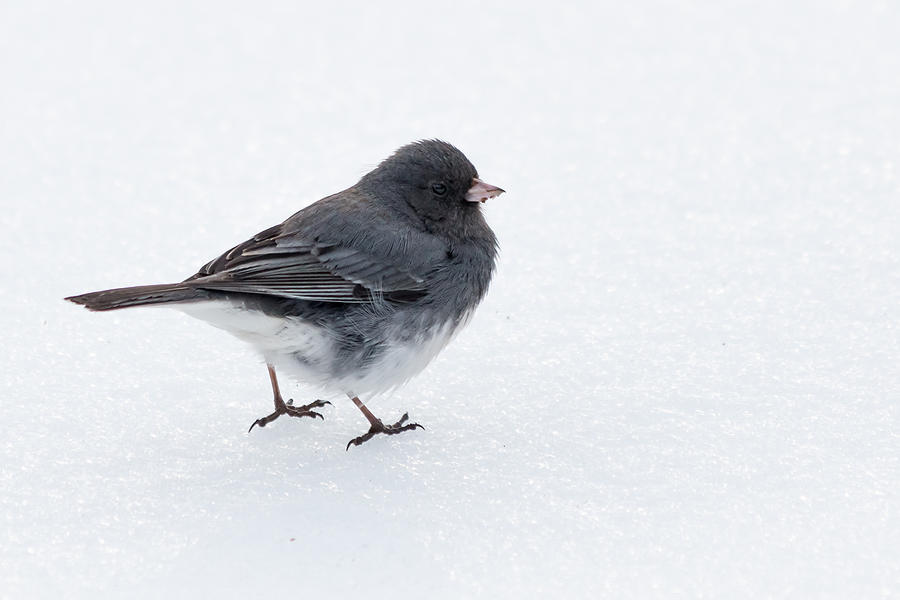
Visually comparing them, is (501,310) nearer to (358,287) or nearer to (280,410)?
(358,287)

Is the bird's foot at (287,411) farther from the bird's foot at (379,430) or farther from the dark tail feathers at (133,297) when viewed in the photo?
the dark tail feathers at (133,297)

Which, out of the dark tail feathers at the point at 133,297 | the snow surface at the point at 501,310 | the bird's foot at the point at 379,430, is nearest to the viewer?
the snow surface at the point at 501,310

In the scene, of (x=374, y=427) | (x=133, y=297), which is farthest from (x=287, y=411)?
(x=133, y=297)

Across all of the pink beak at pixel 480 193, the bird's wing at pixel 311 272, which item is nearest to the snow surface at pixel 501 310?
the bird's wing at pixel 311 272

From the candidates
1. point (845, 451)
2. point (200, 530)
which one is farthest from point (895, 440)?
point (200, 530)

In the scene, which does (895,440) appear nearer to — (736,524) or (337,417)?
(736,524)

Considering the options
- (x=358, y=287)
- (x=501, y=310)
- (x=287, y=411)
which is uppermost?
(x=358, y=287)
